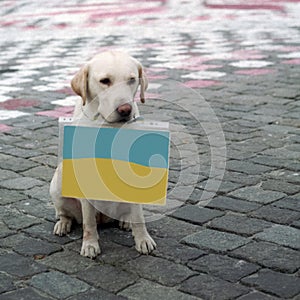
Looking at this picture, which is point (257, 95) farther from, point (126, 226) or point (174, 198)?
point (126, 226)

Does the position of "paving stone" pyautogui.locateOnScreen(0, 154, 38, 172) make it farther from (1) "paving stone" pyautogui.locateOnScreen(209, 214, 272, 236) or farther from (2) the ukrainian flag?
(1) "paving stone" pyautogui.locateOnScreen(209, 214, 272, 236)

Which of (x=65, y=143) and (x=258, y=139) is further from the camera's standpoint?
(x=258, y=139)

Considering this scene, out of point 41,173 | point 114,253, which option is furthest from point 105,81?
point 41,173

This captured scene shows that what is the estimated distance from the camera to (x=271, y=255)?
3779 mm

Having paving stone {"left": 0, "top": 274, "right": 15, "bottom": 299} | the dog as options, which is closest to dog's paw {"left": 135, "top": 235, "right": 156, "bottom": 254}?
the dog

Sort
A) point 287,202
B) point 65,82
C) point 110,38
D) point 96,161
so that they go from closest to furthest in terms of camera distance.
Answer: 1. point 96,161
2. point 287,202
3. point 65,82
4. point 110,38

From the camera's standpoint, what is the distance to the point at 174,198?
4781mm

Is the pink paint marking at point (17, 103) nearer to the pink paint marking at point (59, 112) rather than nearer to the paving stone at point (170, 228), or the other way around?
the pink paint marking at point (59, 112)

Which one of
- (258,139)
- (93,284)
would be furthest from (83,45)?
(93,284)

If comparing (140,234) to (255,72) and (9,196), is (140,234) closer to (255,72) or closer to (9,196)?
(9,196)

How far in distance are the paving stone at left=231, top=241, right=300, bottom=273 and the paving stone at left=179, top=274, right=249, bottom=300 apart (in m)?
0.30

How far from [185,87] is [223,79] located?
0.72 meters

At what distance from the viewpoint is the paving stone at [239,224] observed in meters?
4.15

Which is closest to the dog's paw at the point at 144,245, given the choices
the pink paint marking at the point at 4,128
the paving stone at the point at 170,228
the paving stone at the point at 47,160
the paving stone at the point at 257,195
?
the paving stone at the point at 170,228
